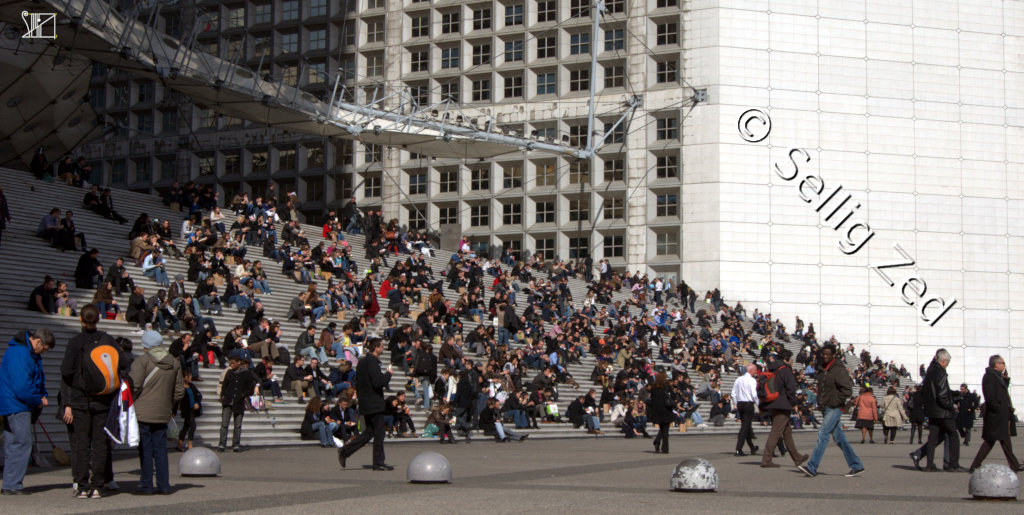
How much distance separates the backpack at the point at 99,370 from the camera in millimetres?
11297

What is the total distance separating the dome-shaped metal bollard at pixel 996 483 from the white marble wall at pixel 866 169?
43363mm

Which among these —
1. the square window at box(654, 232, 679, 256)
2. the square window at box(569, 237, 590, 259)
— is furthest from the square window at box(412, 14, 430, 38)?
the square window at box(654, 232, 679, 256)

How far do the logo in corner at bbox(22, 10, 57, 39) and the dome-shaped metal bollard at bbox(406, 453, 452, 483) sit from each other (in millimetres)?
21928

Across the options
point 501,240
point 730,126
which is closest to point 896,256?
point 730,126

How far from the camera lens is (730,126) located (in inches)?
2173

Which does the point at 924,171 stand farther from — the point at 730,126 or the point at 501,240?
the point at 501,240

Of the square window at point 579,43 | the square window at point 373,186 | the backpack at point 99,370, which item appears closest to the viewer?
the backpack at point 99,370

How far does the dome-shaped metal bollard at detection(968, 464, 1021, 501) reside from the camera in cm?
1132

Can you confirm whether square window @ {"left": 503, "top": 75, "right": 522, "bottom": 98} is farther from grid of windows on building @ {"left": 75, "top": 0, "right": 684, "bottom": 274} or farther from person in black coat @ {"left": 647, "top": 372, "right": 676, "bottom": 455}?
person in black coat @ {"left": 647, "top": 372, "right": 676, "bottom": 455}

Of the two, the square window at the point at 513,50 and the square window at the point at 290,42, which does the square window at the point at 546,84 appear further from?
the square window at the point at 290,42

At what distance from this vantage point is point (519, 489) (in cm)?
1266

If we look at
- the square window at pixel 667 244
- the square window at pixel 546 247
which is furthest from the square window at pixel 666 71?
the square window at pixel 546 247

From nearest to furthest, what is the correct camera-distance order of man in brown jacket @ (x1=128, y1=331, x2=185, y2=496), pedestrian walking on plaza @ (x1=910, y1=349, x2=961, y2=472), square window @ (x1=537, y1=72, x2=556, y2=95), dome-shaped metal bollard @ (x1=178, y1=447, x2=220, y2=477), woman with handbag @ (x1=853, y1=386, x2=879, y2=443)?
man in brown jacket @ (x1=128, y1=331, x2=185, y2=496) → dome-shaped metal bollard @ (x1=178, y1=447, x2=220, y2=477) → pedestrian walking on plaza @ (x1=910, y1=349, x2=961, y2=472) → woman with handbag @ (x1=853, y1=386, x2=879, y2=443) → square window @ (x1=537, y1=72, x2=556, y2=95)

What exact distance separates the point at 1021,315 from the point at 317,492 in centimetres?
5232
